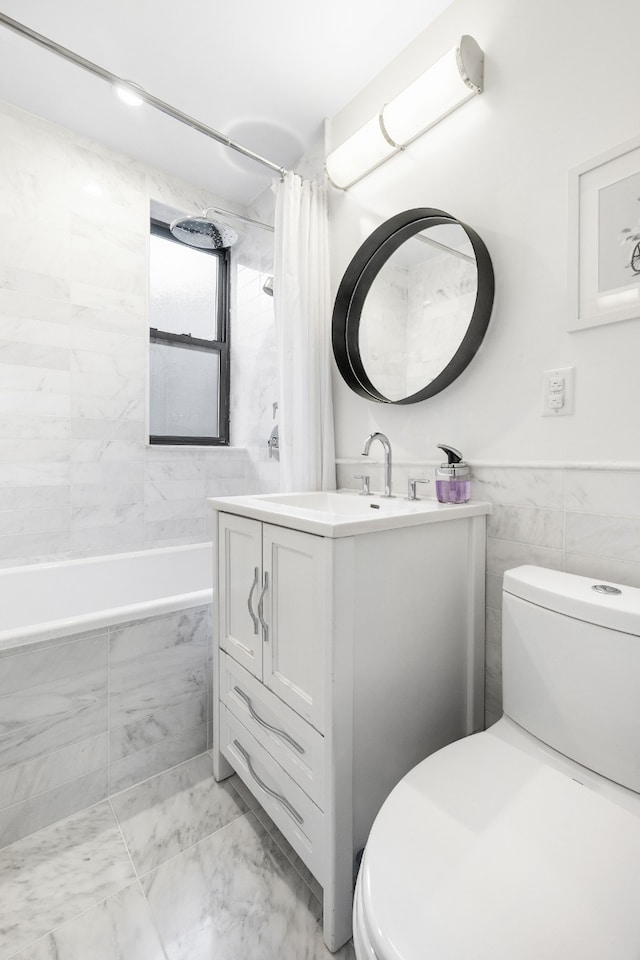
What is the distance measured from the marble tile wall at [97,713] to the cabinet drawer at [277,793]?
7.3 inches

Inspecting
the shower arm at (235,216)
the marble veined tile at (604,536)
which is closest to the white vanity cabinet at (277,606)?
the marble veined tile at (604,536)

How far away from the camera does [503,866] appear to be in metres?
0.65

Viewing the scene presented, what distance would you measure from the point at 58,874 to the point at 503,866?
1160mm

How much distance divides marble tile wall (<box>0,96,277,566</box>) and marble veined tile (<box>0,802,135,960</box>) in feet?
3.67

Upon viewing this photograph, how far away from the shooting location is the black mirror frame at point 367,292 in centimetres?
128

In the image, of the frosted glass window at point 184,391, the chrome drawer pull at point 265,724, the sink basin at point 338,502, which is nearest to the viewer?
the chrome drawer pull at point 265,724

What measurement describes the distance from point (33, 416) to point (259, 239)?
4.97 feet

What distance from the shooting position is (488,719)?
4.41 ft

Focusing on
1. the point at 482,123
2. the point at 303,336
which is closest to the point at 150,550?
the point at 303,336

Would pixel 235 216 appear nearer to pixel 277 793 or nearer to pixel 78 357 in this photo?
pixel 78 357

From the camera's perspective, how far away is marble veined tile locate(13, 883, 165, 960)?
96 cm

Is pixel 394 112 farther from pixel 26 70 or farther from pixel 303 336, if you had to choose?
pixel 26 70

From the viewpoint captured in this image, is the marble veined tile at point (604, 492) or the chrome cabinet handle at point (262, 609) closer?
the marble veined tile at point (604, 492)

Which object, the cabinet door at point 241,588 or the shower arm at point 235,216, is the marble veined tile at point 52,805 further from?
the shower arm at point 235,216
